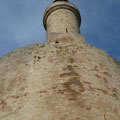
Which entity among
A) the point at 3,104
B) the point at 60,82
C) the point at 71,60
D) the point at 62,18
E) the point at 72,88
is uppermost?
the point at 62,18

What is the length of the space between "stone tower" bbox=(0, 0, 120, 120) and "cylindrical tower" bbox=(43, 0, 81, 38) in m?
1.96

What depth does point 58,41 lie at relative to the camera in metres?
7.77

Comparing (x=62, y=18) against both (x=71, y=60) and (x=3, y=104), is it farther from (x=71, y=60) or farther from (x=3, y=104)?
(x=3, y=104)

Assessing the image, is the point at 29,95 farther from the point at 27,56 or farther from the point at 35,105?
the point at 27,56

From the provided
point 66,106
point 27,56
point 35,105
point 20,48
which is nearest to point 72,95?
point 66,106

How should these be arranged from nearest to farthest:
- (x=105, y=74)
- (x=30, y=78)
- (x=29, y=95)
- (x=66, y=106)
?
(x=66, y=106) → (x=29, y=95) → (x=30, y=78) → (x=105, y=74)

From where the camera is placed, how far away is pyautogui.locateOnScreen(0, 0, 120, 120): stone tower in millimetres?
5777

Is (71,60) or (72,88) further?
(71,60)

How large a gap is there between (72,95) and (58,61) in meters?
1.40

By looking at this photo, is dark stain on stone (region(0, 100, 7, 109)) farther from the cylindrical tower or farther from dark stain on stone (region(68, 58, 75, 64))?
the cylindrical tower

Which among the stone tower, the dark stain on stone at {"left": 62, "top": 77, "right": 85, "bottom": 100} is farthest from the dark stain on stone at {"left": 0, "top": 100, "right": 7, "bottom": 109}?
the dark stain on stone at {"left": 62, "top": 77, "right": 85, "bottom": 100}

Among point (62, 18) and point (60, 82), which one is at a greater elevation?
point (62, 18)

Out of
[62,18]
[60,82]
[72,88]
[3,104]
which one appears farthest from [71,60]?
[62,18]

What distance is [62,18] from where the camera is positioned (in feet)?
35.8
